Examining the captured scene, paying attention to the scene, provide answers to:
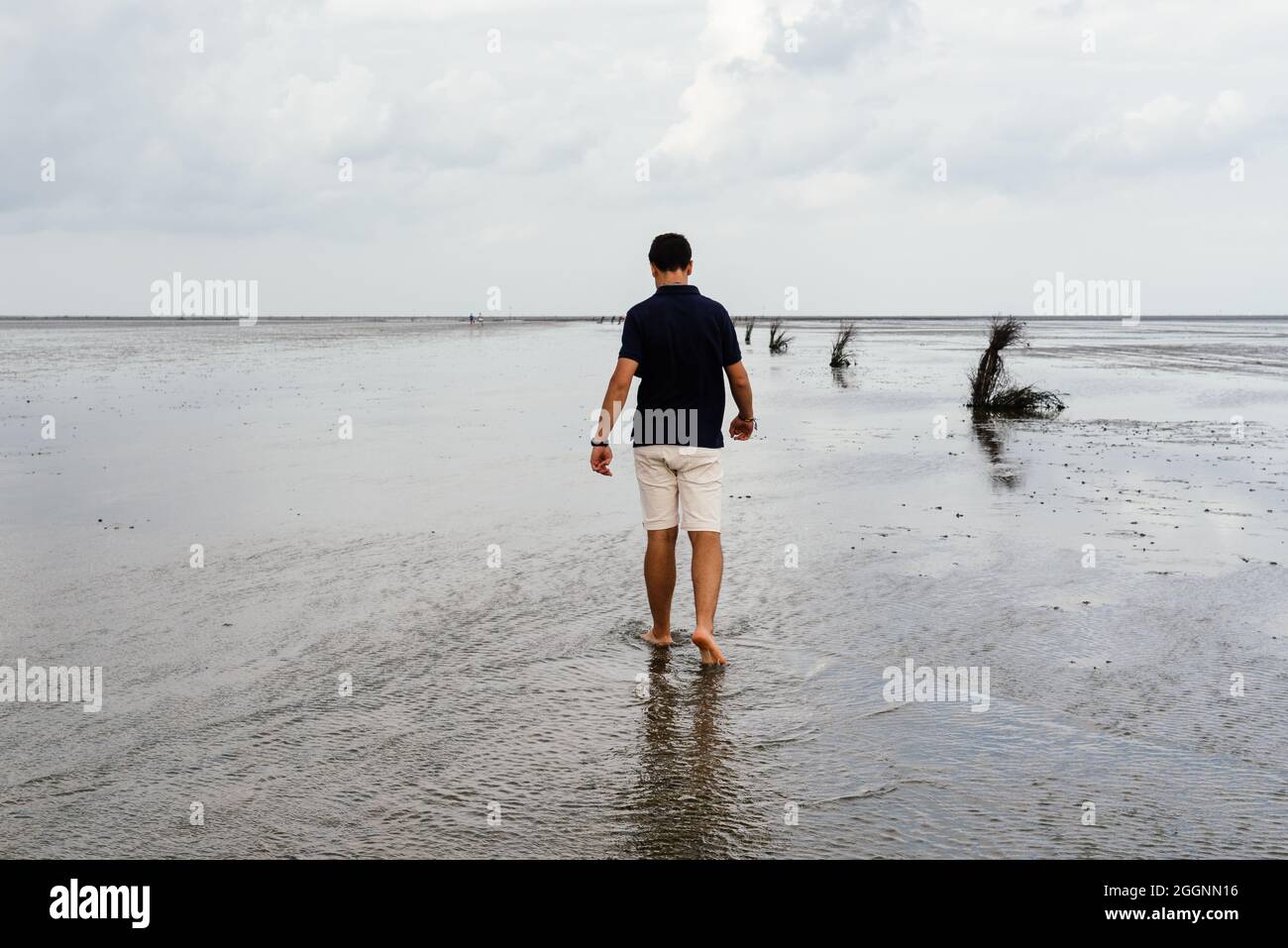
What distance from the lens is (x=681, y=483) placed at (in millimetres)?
5773

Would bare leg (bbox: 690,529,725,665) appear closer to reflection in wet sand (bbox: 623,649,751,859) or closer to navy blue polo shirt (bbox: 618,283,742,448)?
reflection in wet sand (bbox: 623,649,751,859)

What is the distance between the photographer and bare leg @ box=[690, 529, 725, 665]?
5301 mm

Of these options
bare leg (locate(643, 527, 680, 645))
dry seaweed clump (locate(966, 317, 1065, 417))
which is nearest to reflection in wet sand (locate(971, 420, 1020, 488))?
dry seaweed clump (locate(966, 317, 1065, 417))

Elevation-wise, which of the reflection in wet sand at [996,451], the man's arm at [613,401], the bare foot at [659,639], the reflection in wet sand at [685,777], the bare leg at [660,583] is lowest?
the reflection in wet sand at [685,777]

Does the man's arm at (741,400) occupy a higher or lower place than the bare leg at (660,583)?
higher

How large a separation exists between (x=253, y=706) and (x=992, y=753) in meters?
2.87

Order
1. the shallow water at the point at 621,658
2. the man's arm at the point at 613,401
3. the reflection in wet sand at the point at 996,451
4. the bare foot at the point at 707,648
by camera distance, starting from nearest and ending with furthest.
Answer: the shallow water at the point at 621,658
the bare foot at the point at 707,648
the man's arm at the point at 613,401
the reflection in wet sand at the point at 996,451

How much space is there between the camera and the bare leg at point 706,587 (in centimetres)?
530

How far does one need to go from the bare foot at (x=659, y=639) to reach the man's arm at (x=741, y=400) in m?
1.01

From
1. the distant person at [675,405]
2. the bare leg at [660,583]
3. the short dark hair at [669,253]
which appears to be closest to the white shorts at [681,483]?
the distant person at [675,405]

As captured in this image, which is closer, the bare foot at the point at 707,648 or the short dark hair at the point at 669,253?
the bare foot at the point at 707,648

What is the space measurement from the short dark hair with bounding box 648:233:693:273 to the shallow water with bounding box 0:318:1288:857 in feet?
6.02

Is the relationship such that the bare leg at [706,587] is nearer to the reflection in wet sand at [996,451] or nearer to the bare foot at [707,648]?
the bare foot at [707,648]
